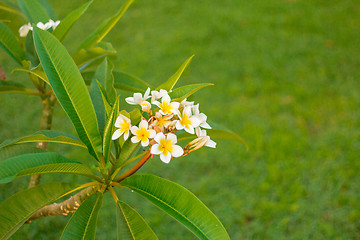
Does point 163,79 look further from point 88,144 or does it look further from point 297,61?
point 88,144

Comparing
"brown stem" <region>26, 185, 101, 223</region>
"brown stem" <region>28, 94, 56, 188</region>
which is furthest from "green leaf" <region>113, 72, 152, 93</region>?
"brown stem" <region>26, 185, 101, 223</region>

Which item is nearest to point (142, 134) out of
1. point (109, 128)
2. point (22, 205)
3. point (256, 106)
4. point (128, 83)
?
point (109, 128)

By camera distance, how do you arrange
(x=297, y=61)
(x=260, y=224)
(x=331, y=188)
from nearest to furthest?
(x=260, y=224), (x=331, y=188), (x=297, y=61)

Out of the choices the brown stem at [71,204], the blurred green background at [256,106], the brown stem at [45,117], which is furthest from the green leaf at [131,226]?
the blurred green background at [256,106]

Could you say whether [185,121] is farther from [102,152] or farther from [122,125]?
[102,152]

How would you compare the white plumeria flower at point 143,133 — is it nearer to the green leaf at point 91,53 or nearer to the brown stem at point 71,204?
the brown stem at point 71,204

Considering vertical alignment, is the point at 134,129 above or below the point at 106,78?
below

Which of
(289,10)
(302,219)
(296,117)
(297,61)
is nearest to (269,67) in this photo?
(297,61)

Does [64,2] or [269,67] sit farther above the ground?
[64,2]
